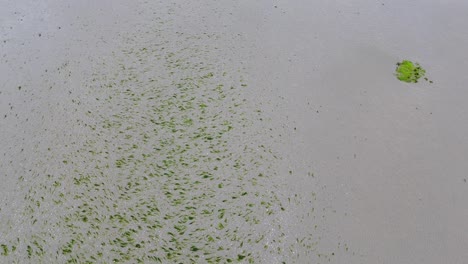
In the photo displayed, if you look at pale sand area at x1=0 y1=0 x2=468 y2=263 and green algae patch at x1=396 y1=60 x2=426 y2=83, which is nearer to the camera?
pale sand area at x1=0 y1=0 x2=468 y2=263

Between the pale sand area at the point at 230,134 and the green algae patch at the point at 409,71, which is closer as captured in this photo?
the pale sand area at the point at 230,134

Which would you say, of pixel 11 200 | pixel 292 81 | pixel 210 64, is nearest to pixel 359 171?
pixel 292 81

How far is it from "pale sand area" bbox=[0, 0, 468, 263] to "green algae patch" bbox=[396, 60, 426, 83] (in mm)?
370

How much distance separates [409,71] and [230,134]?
7.50 metres

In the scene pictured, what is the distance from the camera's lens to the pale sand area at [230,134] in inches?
362

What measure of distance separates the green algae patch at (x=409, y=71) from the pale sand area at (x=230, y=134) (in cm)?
37

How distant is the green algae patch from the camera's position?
1362 centimetres

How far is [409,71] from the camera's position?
13844mm

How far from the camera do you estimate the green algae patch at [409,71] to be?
13617 millimetres

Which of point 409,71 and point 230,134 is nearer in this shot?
point 230,134

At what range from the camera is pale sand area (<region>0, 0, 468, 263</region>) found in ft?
30.2

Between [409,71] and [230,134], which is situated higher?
[409,71]

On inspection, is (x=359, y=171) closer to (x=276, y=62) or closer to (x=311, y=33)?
(x=276, y=62)

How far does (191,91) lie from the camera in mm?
12852
